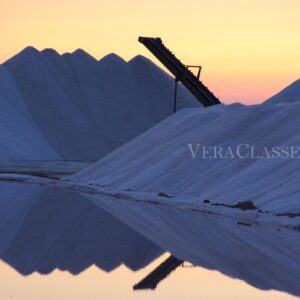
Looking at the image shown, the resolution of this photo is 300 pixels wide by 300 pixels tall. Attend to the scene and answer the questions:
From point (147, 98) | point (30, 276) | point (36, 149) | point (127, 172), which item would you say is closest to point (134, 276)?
point (30, 276)

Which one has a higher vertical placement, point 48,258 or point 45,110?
point 45,110

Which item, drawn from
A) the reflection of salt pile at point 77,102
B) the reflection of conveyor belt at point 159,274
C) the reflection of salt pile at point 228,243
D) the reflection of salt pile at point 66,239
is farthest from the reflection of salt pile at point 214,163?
the reflection of salt pile at point 77,102

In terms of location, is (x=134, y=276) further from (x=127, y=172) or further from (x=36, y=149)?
(x=36, y=149)

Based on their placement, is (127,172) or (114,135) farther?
(114,135)

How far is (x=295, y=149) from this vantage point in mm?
31062

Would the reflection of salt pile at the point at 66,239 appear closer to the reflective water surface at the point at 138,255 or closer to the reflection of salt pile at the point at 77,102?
the reflective water surface at the point at 138,255

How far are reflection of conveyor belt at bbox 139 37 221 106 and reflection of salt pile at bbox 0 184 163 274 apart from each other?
25.7 meters

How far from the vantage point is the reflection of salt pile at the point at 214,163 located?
27859mm

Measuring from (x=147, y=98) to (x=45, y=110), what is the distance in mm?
10837

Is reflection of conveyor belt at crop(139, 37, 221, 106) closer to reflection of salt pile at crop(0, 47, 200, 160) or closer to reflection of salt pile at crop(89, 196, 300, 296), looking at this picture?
reflection of salt pile at crop(0, 47, 200, 160)

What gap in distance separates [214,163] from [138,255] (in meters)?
18.2

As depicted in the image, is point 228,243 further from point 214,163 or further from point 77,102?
point 77,102

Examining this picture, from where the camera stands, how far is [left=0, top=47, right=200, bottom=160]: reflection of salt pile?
7819cm

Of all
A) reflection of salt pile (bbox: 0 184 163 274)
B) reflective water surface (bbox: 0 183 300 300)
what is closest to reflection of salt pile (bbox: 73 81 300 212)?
reflective water surface (bbox: 0 183 300 300)
